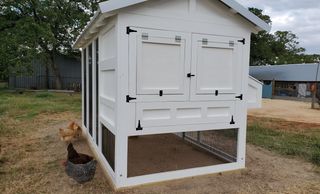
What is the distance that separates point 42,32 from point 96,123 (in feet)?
44.4

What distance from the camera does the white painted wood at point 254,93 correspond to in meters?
4.38

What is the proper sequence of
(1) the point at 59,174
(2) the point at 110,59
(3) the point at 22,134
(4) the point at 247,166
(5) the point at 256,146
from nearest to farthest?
(2) the point at 110,59 < (1) the point at 59,174 < (4) the point at 247,166 < (5) the point at 256,146 < (3) the point at 22,134

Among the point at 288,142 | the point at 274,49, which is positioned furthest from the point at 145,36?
the point at 274,49

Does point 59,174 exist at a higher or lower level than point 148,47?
lower

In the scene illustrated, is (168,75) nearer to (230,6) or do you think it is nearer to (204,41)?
(204,41)

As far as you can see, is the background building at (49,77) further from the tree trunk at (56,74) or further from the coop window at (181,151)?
the coop window at (181,151)

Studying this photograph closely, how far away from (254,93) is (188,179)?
177 cm

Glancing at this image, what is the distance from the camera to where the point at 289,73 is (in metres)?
22.9

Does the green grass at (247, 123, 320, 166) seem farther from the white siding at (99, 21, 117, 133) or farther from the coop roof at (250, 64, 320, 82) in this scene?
the coop roof at (250, 64, 320, 82)

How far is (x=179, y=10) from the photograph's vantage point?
366cm

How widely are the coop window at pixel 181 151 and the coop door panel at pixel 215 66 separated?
3.18 feet

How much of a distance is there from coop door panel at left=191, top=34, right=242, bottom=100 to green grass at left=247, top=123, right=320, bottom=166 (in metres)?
2.37

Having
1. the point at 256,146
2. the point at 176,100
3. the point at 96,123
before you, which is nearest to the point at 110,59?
the point at 176,100

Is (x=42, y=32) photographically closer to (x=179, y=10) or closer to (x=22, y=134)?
(x=22, y=134)
